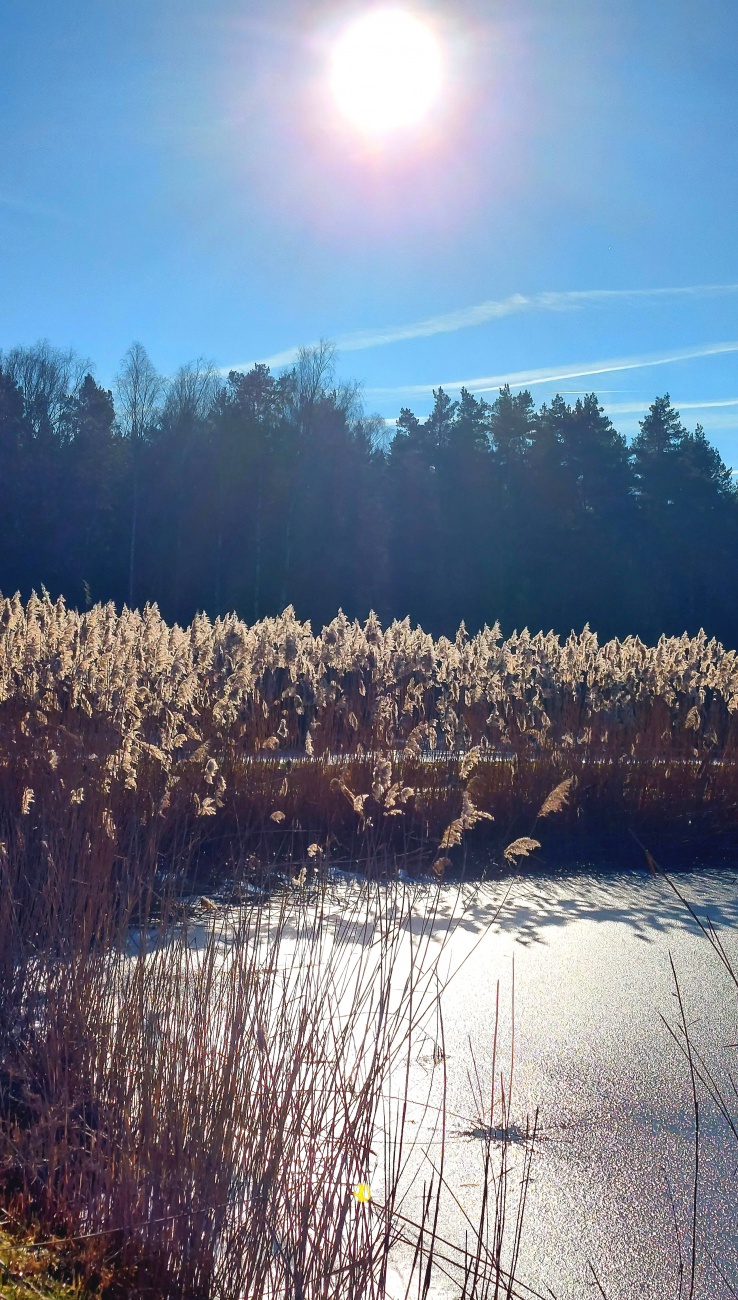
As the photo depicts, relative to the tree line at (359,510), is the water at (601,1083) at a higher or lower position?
lower

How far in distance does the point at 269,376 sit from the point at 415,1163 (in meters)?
28.2

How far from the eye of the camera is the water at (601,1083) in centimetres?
192

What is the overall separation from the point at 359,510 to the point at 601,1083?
24.4 meters

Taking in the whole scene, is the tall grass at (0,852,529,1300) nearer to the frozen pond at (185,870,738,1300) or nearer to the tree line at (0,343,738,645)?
the frozen pond at (185,870,738,1300)

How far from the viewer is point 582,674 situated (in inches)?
261

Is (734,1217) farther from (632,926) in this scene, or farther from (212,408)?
(212,408)

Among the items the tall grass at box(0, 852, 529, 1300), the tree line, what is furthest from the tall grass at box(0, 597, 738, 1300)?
the tree line

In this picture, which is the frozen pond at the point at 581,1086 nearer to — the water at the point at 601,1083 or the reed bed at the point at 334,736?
the water at the point at 601,1083

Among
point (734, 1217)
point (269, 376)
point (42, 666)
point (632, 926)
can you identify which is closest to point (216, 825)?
point (42, 666)

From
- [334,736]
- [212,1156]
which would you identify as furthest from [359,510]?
[212,1156]

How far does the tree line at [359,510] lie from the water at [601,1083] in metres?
20.6

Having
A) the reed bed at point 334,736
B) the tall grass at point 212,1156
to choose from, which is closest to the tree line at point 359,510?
the reed bed at point 334,736

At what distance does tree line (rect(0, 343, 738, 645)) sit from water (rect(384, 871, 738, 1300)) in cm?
2060

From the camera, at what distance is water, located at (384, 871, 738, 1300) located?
6.31 ft
